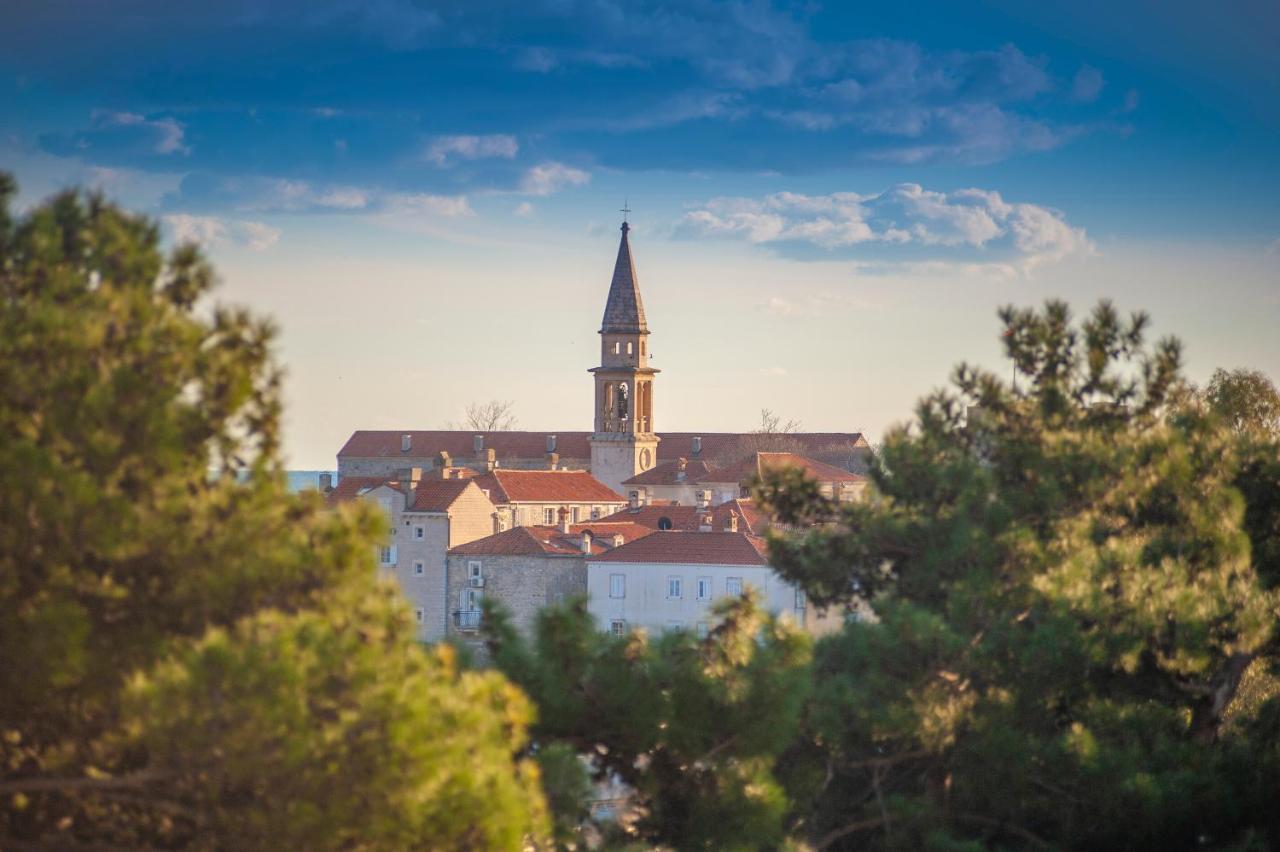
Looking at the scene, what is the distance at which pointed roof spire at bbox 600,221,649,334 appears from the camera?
103938mm

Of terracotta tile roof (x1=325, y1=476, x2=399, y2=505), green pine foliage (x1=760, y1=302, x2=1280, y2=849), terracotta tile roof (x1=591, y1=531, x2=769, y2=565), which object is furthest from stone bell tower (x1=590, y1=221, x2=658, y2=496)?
green pine foliage (x1=760, y1=302, x2=1280, y2=849)

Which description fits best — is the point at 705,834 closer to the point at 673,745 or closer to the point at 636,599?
the point at 673,745

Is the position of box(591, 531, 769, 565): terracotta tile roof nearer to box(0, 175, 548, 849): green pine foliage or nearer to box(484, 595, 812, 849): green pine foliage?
box(484, 595, 812, 849): green pine foliage

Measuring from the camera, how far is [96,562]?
9.59 metres

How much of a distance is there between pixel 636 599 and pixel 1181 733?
120ft

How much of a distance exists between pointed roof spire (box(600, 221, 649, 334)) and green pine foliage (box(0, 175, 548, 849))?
93745 mm

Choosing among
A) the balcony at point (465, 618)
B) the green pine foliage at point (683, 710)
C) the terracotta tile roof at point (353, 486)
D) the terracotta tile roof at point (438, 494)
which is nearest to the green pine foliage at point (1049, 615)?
the green pine foliage at point (683, 710)

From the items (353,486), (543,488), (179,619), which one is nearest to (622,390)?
(543,488)

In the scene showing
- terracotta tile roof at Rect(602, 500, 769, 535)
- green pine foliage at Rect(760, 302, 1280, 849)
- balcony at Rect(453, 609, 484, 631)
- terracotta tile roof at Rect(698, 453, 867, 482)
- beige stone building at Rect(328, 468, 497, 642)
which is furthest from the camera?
terracotta tile roof at Rect(698, 453, 867, 482)

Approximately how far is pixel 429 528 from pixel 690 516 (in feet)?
31.6

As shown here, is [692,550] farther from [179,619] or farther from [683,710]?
[179,619]

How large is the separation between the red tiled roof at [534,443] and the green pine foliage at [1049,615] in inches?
3679

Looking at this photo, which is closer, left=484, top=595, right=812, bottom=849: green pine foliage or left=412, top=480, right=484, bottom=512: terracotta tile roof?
left=484, top=595, right=812, bottom=849: green pine foliage

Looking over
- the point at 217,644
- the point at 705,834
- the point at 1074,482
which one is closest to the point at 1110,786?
the point at 1074,482
